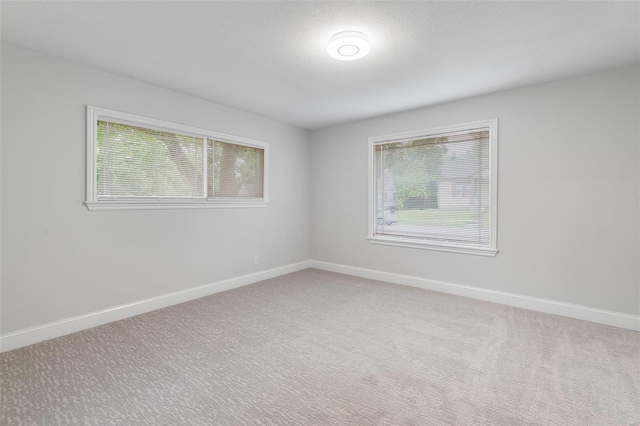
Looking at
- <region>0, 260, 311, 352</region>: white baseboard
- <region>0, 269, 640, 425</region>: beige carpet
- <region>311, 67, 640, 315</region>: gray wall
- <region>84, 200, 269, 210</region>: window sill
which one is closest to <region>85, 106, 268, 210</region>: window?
<region>84, 200, 269, 210</region>: window sill

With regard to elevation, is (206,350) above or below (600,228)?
below

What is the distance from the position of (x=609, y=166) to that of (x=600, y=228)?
2.00 feet

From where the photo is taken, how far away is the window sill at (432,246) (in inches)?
146

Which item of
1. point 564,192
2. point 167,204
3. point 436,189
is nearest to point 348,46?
point 436,189

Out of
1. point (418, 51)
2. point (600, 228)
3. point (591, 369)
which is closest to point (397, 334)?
point (591, 369)

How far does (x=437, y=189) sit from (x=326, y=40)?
2503 millimetres

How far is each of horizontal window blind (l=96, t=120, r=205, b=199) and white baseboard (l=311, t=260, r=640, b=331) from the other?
9.36 ft

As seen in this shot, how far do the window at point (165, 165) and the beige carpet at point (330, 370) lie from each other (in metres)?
1.29

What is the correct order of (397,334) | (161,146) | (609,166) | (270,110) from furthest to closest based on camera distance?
→ (270,110) < (161,146) < (609,166) < (397,334)

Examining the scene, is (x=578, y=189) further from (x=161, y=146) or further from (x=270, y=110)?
(x=161, y=146)

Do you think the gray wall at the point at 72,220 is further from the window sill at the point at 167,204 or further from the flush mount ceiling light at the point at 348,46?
the flush mount ceiling light at the point at 348,46

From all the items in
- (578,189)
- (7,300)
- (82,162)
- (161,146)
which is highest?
(161,146)

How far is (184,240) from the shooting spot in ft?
12.0

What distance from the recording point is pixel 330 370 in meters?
2.19
